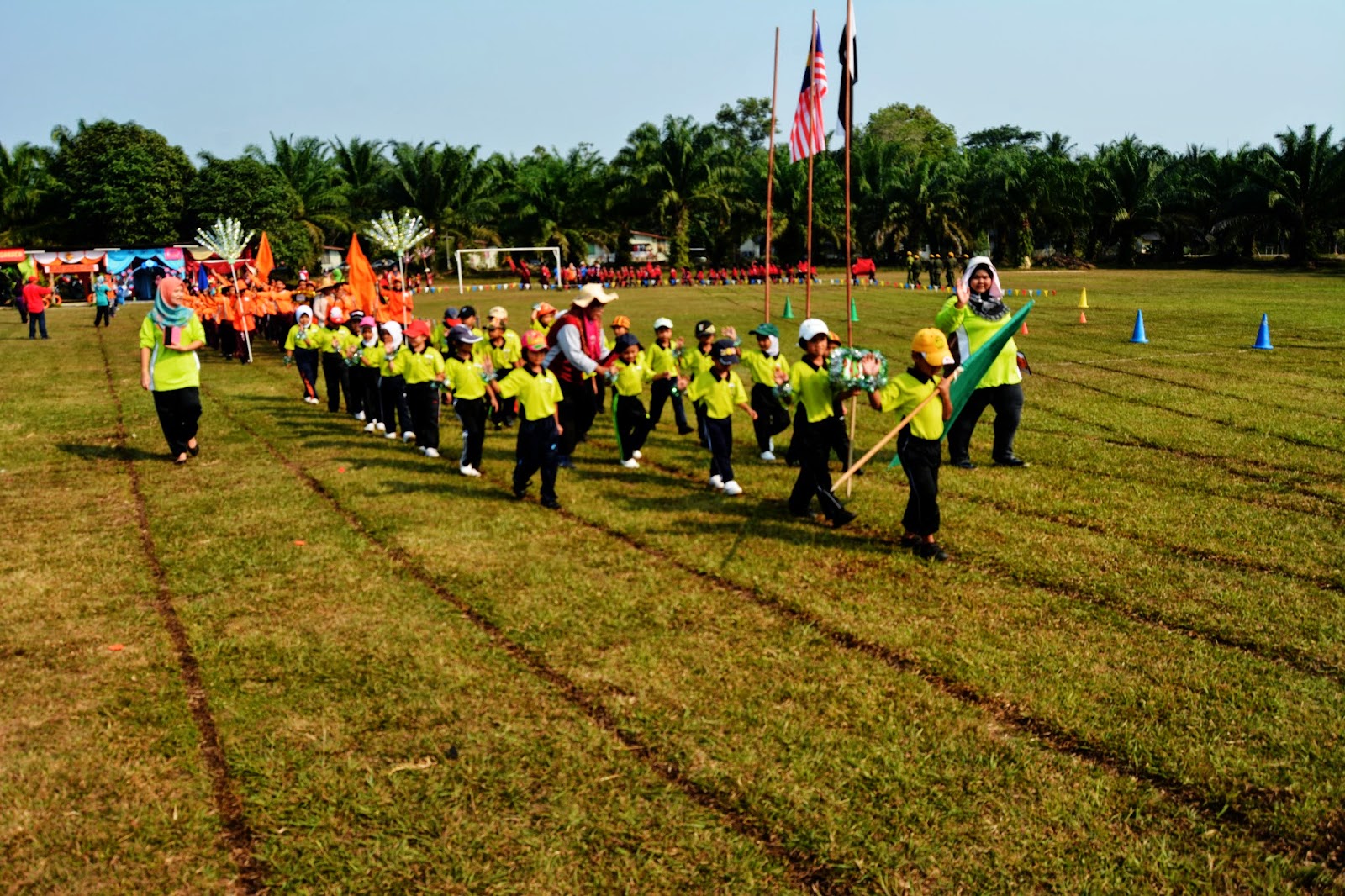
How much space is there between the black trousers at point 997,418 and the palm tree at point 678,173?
158 ft

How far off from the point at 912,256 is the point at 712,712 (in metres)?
40.9

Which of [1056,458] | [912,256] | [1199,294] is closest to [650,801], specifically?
[1056,458]

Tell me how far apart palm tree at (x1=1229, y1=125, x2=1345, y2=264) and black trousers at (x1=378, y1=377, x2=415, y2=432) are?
48.7m

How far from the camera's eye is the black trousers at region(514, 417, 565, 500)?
923 cm

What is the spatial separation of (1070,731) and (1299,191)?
177ft

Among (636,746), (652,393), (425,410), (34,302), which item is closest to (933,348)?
(636,746)

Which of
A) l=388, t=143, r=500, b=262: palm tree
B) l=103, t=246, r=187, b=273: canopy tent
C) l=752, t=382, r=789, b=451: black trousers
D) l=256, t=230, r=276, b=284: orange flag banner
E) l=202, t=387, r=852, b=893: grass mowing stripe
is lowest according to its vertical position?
l=202, t=387, r=852, b=893: grass mowing stripe

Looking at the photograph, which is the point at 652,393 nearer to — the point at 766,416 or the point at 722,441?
the point at 766,416

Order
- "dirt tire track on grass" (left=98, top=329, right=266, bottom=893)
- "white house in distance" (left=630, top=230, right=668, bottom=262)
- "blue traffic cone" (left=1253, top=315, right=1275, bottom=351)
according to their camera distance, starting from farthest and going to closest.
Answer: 1. "white house in distance" (left=630, top=230, right=668, bottom=262)
2. "blue traffic cone" (left=1253, top=315, right=1275, bottom=351)
3. "dirt tire track on grass" (left=98, top=329, right=266, bottom=893)

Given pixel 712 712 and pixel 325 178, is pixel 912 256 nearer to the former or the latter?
pixel 325 178

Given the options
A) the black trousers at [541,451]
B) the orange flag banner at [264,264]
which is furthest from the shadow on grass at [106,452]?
the orange flag banner at [264,264]

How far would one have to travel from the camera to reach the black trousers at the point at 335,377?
48.0ft

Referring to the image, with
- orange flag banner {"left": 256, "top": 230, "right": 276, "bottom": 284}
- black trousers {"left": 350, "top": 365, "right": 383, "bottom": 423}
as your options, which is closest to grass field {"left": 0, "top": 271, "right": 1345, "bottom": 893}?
black trousers {"left": 350, "top": 365, "right": 383, "bottom": 423}

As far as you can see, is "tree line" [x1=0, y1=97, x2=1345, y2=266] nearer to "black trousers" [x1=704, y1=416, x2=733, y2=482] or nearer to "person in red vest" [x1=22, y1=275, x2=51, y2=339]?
"person in red vest" [x1=22, y1=275, x2=51, y2=339]
